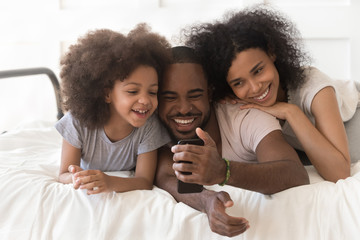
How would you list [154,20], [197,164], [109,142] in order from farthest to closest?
[154,20], [109,142], [197,164]

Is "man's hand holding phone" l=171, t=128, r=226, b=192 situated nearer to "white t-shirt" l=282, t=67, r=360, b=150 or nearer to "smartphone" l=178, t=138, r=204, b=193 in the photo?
"smartphone" l=178, t=138, r=204, b=193

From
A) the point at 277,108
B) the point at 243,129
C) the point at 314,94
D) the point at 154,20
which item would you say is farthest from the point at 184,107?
the point at 154,20

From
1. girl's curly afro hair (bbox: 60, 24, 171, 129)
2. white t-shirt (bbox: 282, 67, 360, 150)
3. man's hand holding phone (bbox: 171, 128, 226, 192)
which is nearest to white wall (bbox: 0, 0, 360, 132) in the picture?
white t-shirt (bbox: 282, 67, 360, 150)

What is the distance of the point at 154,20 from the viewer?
2.39 meters

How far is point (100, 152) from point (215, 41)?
1.91 feet

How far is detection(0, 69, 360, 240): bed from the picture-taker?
1.04 meters

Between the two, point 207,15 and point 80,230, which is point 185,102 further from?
point 207,15

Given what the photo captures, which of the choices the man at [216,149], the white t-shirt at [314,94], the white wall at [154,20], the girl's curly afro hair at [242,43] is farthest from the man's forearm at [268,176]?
the white wall at [154,20]

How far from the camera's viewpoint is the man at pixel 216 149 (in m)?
0.97

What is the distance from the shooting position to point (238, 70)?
133 cm

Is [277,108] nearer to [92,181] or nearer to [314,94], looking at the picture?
[314,94]

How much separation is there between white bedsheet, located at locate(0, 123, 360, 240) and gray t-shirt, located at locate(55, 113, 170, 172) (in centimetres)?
23

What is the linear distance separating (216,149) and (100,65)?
507 millimetres

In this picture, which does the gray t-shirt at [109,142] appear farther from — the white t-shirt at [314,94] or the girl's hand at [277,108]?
the white t-shirt at [314,94]
